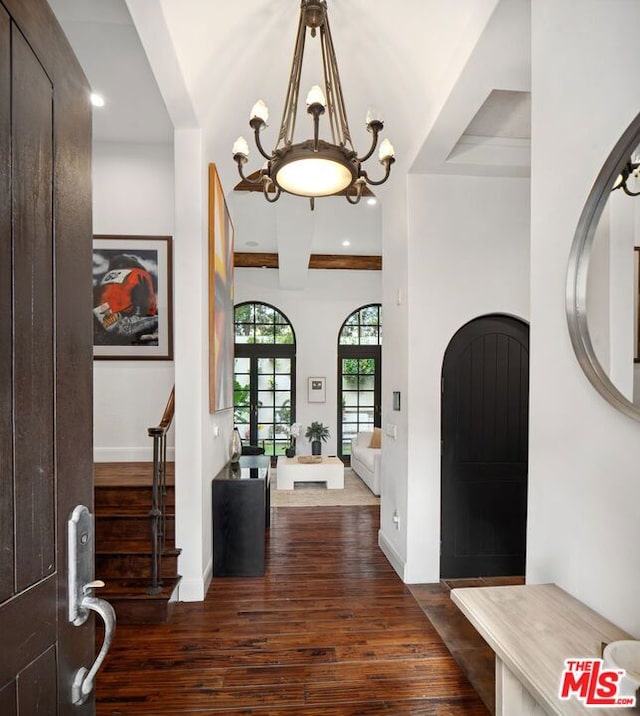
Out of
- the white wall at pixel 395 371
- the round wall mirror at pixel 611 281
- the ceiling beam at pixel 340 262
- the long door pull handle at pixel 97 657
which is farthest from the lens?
the ceiling beam at pixel 340 262

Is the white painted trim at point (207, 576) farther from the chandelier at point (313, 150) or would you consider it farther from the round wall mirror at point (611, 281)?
the round wall mirror at point (611, 281)

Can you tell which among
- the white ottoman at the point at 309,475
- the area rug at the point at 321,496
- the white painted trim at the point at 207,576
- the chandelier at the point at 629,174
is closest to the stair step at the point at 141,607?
the white painted trim at the point at 207,576

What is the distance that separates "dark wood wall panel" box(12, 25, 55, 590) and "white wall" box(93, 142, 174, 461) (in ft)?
11.8

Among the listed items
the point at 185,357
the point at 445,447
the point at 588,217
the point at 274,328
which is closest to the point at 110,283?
the point at 185,357

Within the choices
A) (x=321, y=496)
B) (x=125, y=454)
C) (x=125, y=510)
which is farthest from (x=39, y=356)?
(x=321, y=496)

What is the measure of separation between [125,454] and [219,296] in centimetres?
172

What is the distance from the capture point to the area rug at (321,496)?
6125 millimetres

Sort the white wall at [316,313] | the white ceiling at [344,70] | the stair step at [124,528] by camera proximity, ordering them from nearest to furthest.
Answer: the white ceiling at [344,70] < the stair step at [124,528] < the white wall at [316,313]

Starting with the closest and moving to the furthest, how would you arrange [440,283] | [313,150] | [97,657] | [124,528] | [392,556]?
[97,657], [313,150], [124,528], [440,283], [392,556]

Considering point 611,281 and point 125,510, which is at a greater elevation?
point 611,281

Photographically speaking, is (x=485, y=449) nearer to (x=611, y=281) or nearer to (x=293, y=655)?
(x=293, y=655)

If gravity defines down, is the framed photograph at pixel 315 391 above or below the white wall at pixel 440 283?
below

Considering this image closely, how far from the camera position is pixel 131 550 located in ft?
10.6

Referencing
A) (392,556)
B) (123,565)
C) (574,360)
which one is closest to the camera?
(574,360)
